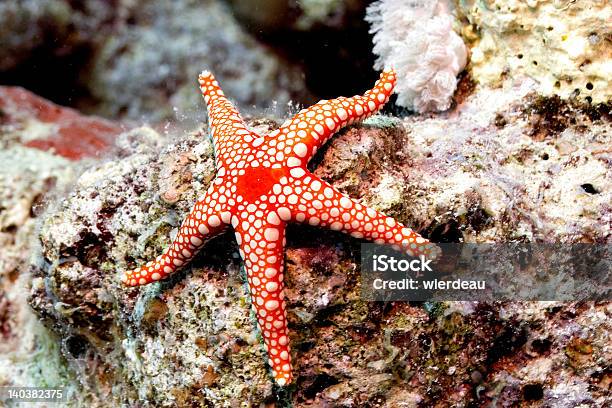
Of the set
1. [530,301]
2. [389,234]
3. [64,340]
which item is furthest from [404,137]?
[64,340]

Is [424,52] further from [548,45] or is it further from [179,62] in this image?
[179,62]

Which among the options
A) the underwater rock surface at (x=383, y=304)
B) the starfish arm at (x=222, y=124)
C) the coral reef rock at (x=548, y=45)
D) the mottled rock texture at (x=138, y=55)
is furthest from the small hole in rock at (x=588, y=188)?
the mottled rock texture at (x=138, y=55)

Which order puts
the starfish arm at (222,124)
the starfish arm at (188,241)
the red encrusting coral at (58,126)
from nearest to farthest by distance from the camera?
the starfish arm at (188,241)
the starfish arm at (222,124)
the red encrusting coral at (58,126)

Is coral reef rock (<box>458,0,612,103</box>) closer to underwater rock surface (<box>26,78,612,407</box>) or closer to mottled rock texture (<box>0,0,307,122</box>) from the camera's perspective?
underwater rock surface (<box>26,78,612,407</box>)

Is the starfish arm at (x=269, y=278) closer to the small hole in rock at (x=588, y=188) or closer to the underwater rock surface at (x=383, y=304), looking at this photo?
the underwater rock surface at (x=383, y=304)

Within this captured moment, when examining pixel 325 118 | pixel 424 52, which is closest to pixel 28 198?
pixel 325 118

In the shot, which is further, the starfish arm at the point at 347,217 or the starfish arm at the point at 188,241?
the starfish arm at the point at 188,241

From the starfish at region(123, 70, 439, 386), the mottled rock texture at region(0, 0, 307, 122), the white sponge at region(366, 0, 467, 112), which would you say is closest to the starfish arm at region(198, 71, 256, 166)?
the starfish at region(123, 70, 439, 386)
